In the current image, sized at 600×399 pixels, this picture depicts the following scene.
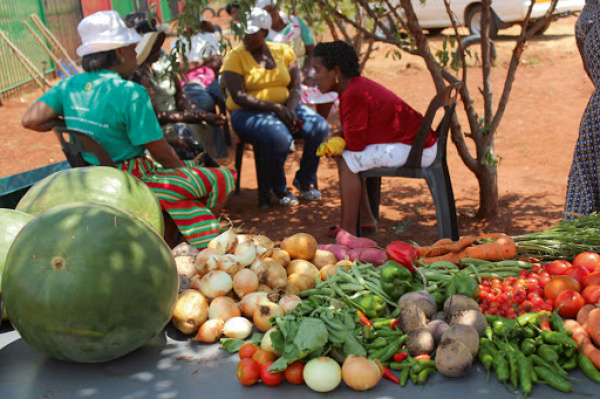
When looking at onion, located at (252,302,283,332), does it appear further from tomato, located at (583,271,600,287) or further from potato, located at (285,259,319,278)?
tomato, located at (583,271,600,287)

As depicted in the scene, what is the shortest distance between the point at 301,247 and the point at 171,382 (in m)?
1.00

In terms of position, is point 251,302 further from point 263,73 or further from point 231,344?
point 263,73

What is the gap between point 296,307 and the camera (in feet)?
7.18

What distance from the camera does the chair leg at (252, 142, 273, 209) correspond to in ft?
19.2

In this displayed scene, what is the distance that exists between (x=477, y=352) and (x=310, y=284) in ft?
2.67

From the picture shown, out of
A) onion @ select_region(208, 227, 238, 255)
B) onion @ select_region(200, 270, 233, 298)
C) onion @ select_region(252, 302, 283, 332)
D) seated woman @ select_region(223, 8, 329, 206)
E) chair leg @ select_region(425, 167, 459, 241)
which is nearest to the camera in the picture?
onion @ select_region(252, 302, 283, 332)

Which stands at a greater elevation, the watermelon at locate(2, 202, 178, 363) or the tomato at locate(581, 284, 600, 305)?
the watermelon at locate(2, 202, 178, 363)

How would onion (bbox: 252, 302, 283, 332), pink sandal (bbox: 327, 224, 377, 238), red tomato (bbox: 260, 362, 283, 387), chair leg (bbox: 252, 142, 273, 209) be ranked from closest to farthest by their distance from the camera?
red tomato (bbox: 260, 362, 283, 387) < onion (bbox: 252, 302, 283, 332) < pink sandal (bbox: 327, 224, 377, 238) < chair leg (bbox: 252, 142, 273, 209)

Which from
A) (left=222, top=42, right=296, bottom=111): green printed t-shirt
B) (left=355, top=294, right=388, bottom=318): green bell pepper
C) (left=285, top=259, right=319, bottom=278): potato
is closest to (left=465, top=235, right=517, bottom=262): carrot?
(left=355, top=294, right=388, bottom=318): green bell pepper

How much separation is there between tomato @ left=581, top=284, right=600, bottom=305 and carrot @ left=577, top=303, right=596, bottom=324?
0.10ft

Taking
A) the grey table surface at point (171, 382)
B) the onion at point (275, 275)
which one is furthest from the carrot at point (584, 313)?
the onion at point (275, 275)

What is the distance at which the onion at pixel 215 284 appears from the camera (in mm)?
2391

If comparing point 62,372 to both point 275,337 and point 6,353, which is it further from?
point 275,337

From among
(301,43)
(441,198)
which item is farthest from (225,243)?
(301,43)
